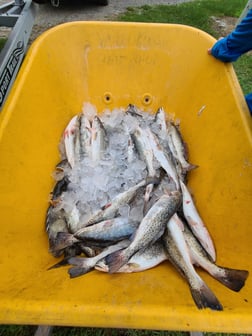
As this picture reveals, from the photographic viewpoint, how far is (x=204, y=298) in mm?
1271

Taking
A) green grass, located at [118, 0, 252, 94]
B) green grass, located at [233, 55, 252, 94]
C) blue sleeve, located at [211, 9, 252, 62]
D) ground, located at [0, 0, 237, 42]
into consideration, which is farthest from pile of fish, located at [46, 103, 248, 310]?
green grass, located at [118, 0, 252, 94]

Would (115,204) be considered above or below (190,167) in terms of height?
below

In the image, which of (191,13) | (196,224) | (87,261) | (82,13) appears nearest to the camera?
(87,261)

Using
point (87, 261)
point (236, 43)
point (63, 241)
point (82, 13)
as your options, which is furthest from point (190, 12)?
point (87, 261)

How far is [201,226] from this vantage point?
1.80 m

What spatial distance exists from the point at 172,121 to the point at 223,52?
65 cm

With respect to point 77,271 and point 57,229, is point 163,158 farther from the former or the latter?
point 77,271

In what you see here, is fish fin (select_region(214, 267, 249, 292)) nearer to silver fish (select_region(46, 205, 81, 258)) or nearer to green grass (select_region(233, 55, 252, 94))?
silver fish (select_region(46, 205, 81, 258))

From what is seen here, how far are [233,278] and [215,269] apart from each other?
10cm

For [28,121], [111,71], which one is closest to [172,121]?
[111,71]

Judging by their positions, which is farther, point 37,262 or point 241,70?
point 241,70

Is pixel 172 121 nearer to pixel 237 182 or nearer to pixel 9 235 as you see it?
pixel 237 182

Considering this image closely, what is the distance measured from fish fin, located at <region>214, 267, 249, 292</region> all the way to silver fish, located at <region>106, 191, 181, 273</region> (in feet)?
1.18

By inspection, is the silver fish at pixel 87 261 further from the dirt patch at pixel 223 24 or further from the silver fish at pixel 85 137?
the dirt patch at pixel 223 24
